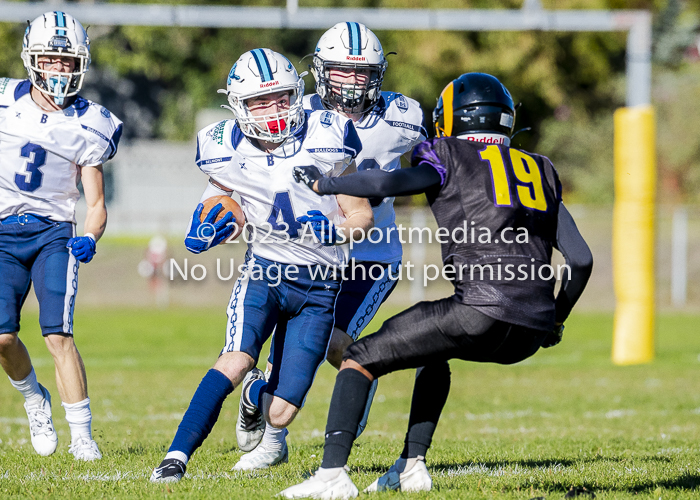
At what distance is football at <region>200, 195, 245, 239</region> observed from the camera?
156 inches

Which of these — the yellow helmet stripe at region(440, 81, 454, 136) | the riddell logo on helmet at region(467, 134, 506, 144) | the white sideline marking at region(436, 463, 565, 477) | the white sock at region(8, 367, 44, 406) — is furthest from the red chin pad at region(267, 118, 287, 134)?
the white sock at region(8, 367, 44, 406)

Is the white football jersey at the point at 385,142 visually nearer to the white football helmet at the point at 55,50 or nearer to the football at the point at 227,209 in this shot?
the football at the point at 227,209

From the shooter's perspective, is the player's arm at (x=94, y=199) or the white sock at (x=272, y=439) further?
the player's arm at (x=94, y=199)

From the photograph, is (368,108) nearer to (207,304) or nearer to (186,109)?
(207,304)

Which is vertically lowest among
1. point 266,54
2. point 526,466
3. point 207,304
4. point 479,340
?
point 207,304

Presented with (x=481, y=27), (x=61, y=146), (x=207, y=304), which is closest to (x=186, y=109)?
(x=207, y=304)

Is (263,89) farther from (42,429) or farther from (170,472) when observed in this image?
(42,429)

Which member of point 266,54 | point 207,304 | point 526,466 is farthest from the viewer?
point 207,304

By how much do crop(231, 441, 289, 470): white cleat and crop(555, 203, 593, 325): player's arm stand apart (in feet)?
5.49

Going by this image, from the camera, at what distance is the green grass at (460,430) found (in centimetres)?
376

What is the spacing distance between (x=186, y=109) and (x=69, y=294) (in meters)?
29.0

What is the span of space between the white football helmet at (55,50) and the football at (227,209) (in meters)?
1.07

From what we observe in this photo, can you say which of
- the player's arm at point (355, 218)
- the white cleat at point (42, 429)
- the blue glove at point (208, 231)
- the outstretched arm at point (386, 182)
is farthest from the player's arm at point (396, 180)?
the white cleat at point (42, 429)

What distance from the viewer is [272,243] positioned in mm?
4094
